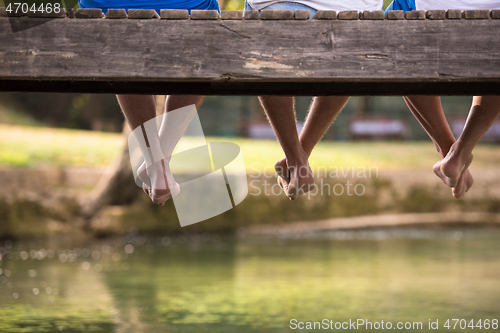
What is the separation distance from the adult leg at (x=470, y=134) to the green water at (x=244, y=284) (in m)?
1.46

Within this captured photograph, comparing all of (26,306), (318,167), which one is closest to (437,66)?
(26,306)

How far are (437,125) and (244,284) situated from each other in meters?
2.84

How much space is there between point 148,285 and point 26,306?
111cm

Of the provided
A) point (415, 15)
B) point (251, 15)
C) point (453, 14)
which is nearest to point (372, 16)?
point (415, 15)

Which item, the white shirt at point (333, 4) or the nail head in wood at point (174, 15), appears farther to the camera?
the white shirt at point (333, 4)

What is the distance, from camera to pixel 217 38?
5.52ft

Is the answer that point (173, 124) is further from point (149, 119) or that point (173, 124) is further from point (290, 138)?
point (290, 138)

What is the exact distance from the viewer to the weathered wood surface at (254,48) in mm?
1676

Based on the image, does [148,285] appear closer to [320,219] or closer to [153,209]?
[153,209]

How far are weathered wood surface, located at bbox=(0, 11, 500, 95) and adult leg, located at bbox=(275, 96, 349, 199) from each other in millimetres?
932

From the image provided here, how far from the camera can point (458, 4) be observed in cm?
225

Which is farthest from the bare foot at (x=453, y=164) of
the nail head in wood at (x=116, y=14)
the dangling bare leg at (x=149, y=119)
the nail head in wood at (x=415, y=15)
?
the nail head in wood at (x=116, y=14)

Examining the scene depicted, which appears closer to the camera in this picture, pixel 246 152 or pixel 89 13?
pixel 89 13

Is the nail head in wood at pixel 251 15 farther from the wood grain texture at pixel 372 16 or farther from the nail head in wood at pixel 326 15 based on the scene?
the wood grain texture at pixel 372 16
